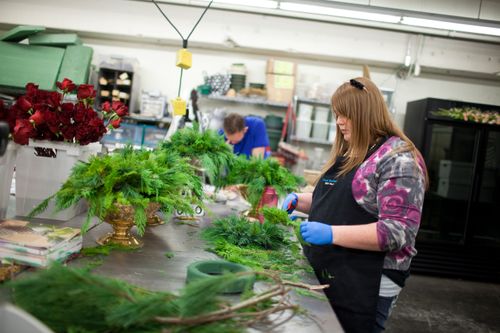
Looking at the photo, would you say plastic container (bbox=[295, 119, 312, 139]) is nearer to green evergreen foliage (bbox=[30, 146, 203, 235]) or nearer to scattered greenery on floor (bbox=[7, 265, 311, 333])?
green evergreen foliage (bbox=[30, 146, 203, 235])

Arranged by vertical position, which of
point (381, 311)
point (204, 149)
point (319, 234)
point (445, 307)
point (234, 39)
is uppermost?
point (234, 39)

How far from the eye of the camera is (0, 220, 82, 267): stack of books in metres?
1.21

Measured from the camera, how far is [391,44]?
19.8ft

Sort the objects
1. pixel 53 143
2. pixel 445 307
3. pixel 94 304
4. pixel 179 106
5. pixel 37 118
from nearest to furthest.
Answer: pixel 94 304 < pixel 37 118 < pixel 53 143 < pixel 179 106 < pixel 445 307

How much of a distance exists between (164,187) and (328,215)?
0.65m

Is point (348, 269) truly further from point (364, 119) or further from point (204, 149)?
point (204, 149)

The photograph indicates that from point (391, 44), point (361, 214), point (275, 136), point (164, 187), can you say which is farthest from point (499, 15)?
point (164, 187)

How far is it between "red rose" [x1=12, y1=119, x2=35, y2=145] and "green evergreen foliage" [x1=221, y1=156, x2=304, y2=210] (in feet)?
3.56

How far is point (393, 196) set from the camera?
146cm

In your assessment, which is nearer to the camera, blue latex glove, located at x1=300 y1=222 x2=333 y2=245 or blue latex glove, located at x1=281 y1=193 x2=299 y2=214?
blue latex glove, located at x1=300 y1=222 x2=333 y2=245

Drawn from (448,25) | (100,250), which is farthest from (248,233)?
(448,25)

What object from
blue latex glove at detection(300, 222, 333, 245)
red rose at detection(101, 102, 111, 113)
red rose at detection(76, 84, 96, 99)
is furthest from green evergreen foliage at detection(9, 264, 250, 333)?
red rose at detection(101, 102, 111, 113)

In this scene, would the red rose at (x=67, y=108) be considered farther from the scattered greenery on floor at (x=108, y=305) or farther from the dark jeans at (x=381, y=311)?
the dark jeans at (x=381, y=311)

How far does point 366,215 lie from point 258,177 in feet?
2.80
